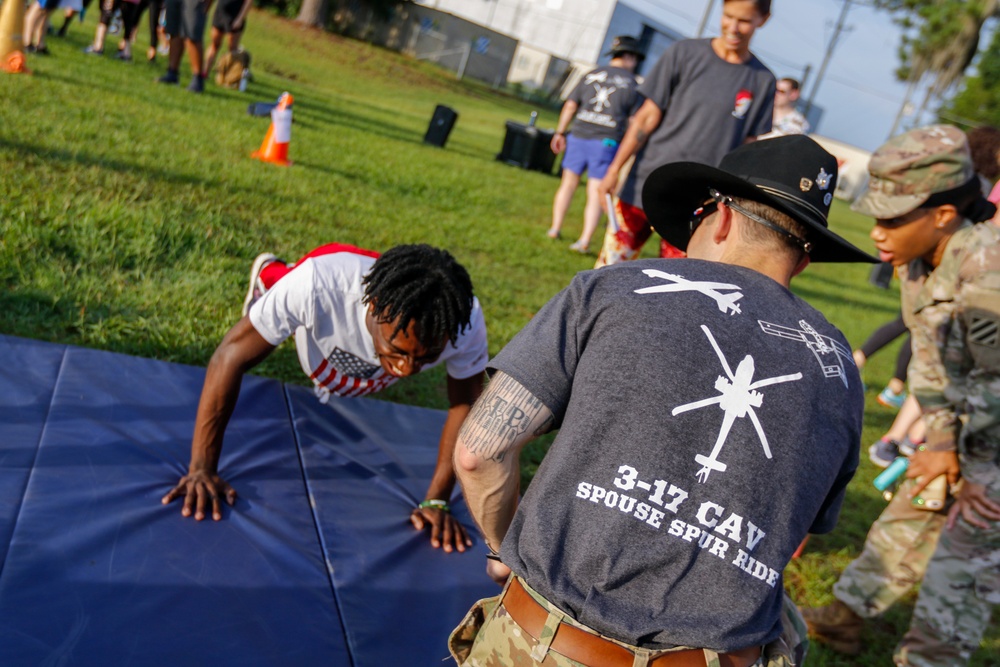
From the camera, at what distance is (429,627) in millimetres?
2924

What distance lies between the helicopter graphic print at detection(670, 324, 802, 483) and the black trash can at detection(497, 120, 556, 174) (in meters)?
13.5

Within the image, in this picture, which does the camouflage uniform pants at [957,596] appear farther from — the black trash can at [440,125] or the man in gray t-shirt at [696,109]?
the black trash can at [440,125]

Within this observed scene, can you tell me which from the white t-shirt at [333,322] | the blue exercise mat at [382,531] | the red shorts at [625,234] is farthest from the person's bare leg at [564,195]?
the white t-shirt at [333,322]

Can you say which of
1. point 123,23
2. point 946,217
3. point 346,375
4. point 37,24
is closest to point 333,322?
point 346,375

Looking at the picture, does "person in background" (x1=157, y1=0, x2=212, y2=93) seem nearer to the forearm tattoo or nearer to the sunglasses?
the sunglasses

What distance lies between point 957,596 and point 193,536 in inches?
110

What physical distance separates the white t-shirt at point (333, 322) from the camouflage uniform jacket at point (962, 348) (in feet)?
5.53

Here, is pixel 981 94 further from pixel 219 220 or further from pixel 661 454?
pixel 661 454

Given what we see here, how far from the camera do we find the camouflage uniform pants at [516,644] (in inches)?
65.1

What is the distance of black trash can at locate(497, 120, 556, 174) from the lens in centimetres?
1473

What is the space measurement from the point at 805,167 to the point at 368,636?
6.43ft

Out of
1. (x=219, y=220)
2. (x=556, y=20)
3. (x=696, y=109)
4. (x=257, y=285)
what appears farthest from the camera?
(x=556, y=20)

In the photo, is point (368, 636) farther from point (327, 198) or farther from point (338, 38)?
point (338, 38)

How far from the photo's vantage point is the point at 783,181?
75.1 inches
